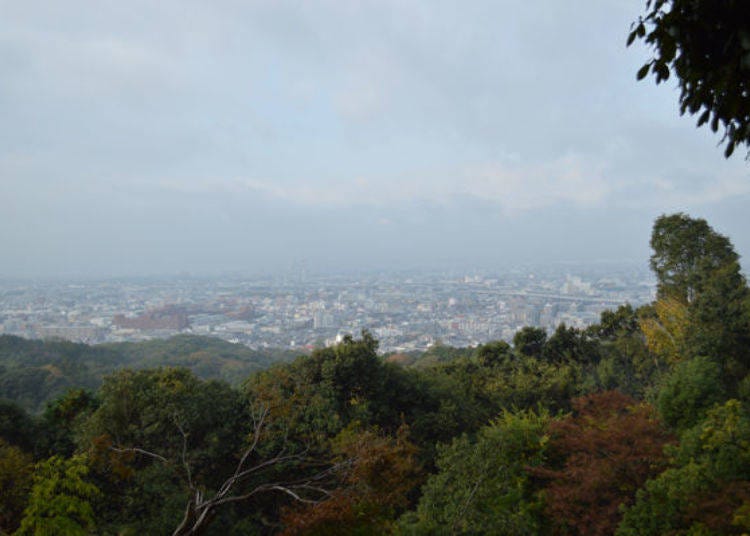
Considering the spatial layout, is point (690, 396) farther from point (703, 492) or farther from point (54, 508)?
point (54, 508)

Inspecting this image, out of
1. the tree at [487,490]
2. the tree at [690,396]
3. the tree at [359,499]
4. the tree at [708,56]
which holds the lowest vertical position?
the tree at [487,490]

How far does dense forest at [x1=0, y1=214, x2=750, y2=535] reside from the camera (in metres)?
5.48

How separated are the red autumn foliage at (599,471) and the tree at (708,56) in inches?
229

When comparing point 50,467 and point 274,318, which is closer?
point 50,467

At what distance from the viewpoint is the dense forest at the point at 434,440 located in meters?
5.48

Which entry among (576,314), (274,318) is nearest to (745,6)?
(576,314)

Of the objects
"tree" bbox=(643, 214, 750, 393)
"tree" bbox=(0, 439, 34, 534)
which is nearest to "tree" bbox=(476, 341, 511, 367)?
"tree" bbox=(643, 214, 750, 393)

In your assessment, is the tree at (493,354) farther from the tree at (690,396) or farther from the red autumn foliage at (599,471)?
the red autumn foliage at (599,471)

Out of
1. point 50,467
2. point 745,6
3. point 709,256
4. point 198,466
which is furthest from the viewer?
point 709,256

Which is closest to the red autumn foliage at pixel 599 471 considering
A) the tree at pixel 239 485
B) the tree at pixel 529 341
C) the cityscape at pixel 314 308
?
the tree at pixel 239 485

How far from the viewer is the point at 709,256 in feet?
54.1

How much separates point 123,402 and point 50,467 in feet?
18.6

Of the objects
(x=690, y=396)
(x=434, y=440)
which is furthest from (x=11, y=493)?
(x=690, y=396)

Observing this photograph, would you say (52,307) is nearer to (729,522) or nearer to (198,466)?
(198,466)
